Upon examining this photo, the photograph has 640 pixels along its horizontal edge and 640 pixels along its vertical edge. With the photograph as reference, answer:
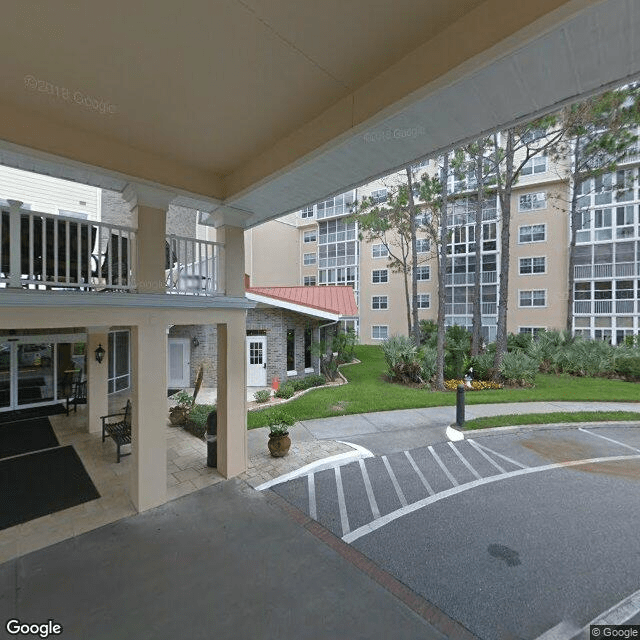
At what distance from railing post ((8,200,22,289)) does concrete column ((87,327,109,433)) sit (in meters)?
5.17

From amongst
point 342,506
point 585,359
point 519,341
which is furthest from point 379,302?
point 342,506

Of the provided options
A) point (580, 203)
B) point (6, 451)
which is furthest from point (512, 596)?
point (580, 203)

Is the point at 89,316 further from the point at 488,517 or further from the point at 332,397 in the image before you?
the point at 332,397

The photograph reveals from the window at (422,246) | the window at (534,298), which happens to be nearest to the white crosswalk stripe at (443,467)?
the window at (534,298)

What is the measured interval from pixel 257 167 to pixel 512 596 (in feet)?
21.2

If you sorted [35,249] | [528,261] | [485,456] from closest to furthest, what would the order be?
[35,249], [485,456], [528,261]

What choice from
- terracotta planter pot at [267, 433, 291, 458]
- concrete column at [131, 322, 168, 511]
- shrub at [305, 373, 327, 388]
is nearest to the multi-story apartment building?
shrub at [305, 373, 327, 388]

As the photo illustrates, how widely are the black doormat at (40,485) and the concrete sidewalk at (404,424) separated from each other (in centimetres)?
367

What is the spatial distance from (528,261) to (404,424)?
22771 mm

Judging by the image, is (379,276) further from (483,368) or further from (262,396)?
(262,396)

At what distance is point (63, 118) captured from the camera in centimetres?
423

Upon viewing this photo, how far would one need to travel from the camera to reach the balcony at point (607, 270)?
23.0m

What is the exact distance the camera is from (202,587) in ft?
12.7

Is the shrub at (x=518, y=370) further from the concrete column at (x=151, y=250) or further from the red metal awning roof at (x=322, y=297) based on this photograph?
the concrete column at (x=151, y=250)
